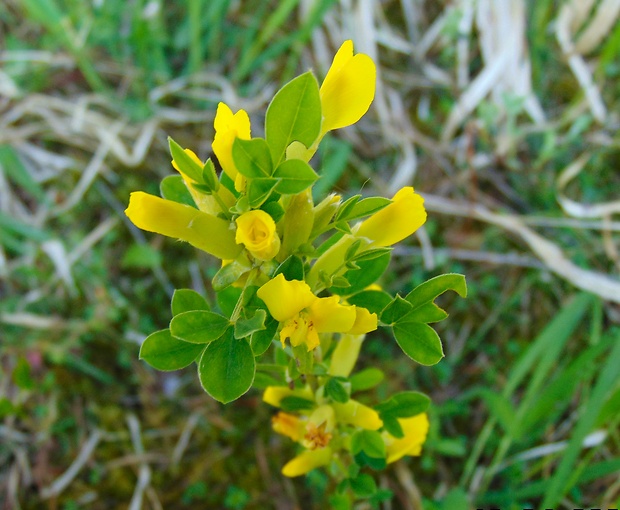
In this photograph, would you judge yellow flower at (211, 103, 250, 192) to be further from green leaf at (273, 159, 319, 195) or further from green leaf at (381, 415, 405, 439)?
green leaf at (381, 415, 405, 439)

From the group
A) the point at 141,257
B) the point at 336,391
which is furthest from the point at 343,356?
the point at 141,257

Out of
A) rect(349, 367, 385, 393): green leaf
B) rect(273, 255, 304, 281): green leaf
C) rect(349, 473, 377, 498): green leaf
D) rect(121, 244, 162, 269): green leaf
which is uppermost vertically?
rect(273, 255, 304, 281): green leaf

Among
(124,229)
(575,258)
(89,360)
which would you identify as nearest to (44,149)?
(124,229)

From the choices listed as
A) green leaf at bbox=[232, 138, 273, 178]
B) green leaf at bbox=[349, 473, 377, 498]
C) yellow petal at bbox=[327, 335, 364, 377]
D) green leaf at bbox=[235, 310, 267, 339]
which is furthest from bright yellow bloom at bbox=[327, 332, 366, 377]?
green leaf at bbox=[232, 138, 273, 178]

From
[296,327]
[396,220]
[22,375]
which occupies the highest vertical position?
[396,220]

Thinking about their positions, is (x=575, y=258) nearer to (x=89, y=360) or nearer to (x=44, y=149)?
(x=89, y=360)

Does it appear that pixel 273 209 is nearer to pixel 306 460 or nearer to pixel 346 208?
pixel 346 208
